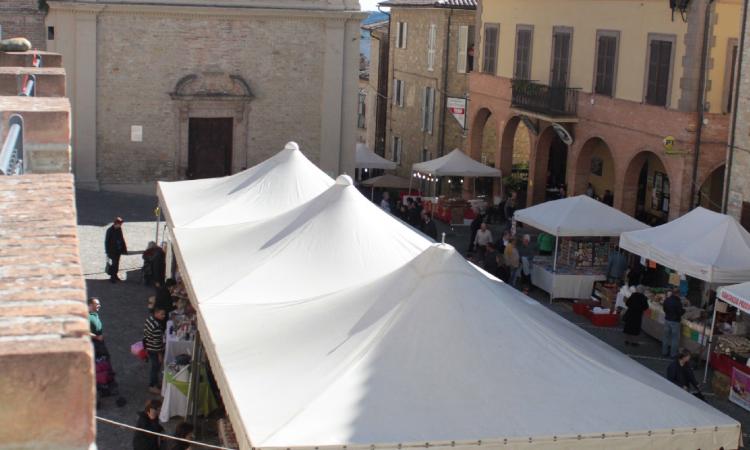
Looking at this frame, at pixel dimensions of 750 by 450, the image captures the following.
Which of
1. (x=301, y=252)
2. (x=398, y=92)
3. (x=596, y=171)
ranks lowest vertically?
(x=596, y=171)

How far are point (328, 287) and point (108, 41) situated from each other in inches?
729

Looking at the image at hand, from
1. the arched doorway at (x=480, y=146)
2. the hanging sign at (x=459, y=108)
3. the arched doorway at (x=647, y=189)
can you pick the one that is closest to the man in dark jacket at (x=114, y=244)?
the arched doorway at (x=647, y=189)

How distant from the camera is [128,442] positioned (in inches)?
475

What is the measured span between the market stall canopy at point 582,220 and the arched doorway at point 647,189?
5.58 metres

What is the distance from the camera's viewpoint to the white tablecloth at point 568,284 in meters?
21.0

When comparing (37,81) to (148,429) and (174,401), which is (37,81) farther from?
(174,401)

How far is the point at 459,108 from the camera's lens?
117 ft

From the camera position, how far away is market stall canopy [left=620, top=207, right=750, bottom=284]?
16750mm

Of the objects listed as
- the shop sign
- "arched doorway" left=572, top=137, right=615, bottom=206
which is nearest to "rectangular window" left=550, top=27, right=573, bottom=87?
"arched doorway" left=572, top=137, right=615, bottom=206

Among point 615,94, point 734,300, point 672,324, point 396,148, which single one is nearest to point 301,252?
point 734,300

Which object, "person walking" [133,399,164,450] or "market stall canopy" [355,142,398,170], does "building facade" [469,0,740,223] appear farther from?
"person walking" [133,399,164,450]

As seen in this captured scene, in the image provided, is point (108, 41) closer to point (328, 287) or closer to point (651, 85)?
point (651, 85)

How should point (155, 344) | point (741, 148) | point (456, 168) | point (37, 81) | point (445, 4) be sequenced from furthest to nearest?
point (445, 4)
point (456, 168)
point (741, 148)
point (155, 344)
point (37, 81)

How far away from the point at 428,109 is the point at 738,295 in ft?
84.7
